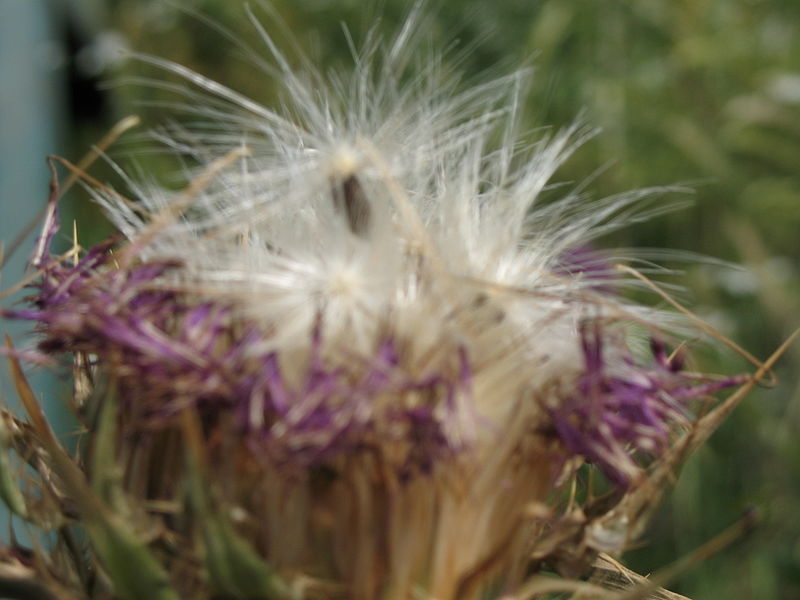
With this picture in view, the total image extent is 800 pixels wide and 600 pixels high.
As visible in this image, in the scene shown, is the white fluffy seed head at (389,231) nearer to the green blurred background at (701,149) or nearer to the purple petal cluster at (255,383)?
the purple petal cluster at (255,383)

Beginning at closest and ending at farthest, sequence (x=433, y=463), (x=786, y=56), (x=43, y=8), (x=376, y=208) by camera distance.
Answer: (x=433, y=463) < (x=376, y=208) < (x=786, y=56) < (x=43, y=8)

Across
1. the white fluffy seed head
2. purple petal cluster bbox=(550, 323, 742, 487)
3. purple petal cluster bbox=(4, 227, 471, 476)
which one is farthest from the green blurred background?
purple petal cluster bbox=(4, 227, 471, 476)

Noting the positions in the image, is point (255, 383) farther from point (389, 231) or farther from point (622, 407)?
point (622, 407)

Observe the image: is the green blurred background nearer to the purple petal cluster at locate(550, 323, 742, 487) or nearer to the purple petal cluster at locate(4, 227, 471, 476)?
the purple petal cluster at locate(550, 323, 742, 487)

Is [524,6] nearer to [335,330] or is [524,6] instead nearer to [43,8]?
[43,8]

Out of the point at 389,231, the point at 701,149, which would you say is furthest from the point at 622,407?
the point at 701,149

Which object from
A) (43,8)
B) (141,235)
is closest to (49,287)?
(141,235)

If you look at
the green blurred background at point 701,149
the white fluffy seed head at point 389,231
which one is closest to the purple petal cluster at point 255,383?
the white fluffy seed head at point 389,231
